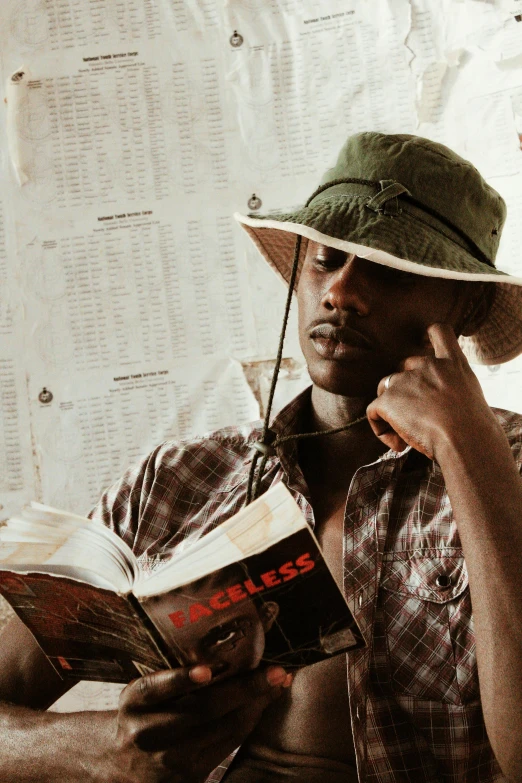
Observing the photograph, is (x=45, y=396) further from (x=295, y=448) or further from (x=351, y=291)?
(x=351, y=291)

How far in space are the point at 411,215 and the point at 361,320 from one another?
0.15m

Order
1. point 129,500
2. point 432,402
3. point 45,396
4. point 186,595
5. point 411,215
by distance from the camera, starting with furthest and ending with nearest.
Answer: point 45,396, point 129,500, point 411,215, point 432,402, point 186,595

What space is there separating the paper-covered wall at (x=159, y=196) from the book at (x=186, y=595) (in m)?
0.81

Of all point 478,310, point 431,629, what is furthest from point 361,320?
point 431,629

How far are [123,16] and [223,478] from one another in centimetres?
102

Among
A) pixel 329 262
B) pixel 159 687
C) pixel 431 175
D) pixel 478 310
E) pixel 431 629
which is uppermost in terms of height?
pixel 431 175

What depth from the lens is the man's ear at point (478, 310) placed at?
1.29 metres

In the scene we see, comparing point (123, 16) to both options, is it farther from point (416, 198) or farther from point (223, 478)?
point (223, 478)

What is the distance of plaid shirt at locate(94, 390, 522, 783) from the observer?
101cm

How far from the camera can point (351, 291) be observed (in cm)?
114

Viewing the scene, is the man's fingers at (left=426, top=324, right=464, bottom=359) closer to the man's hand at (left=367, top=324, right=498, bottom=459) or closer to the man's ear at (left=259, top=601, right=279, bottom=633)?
the man's hand at (left=367, top=324, right=498, bottom=459)

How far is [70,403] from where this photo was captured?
1671mm

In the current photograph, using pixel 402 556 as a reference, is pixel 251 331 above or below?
above

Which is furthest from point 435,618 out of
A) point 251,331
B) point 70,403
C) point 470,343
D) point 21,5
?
point 21,5
